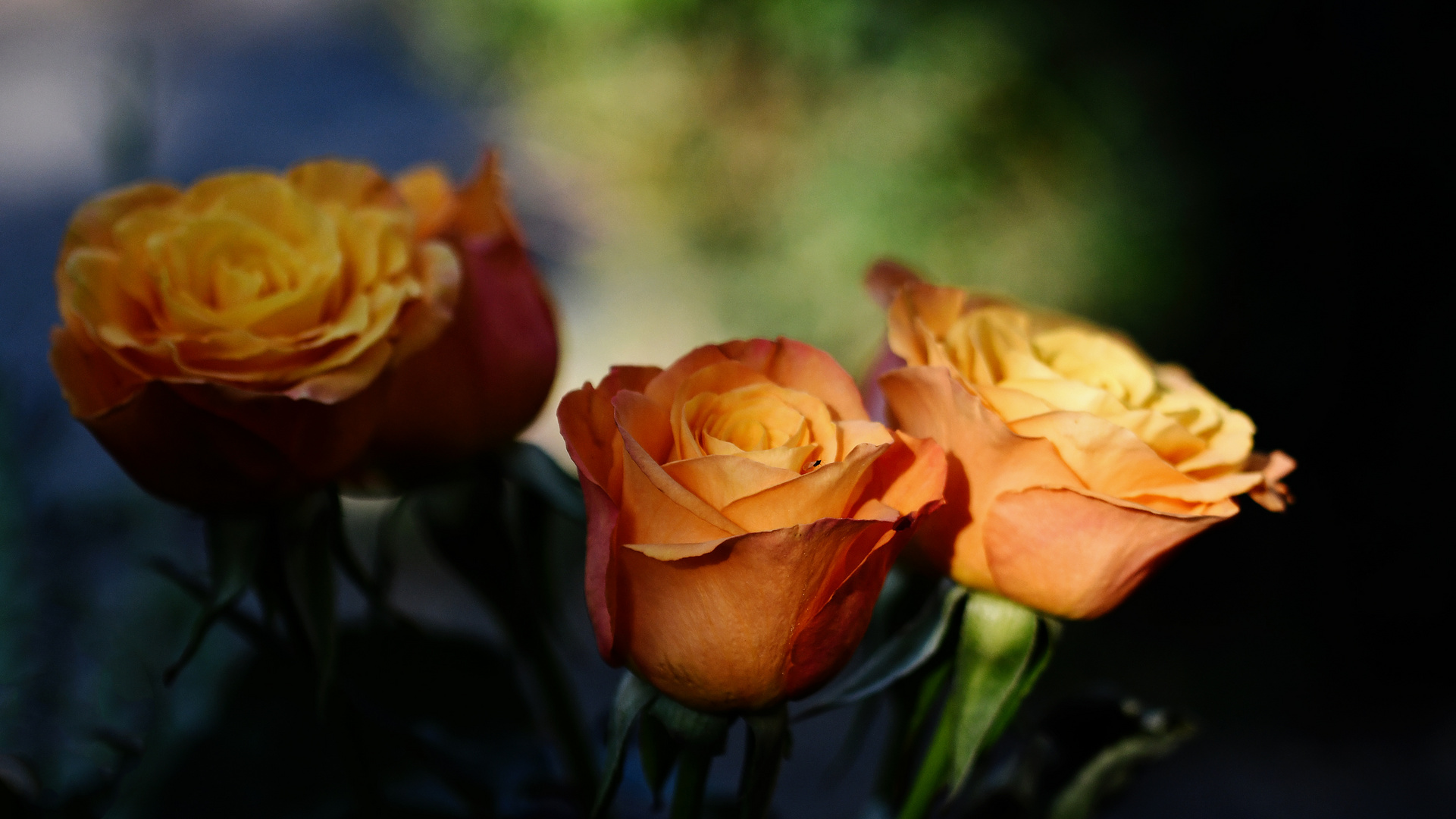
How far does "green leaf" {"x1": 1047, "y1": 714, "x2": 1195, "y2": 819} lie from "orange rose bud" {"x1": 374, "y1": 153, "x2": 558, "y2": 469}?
19 centimetres

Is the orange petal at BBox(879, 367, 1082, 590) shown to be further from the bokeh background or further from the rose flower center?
the bokeh background

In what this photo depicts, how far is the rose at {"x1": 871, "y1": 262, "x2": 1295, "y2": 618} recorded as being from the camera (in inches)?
9.6

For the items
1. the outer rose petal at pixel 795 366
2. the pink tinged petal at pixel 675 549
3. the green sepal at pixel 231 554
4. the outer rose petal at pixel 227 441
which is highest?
the outer rose petal at pixel 795 366

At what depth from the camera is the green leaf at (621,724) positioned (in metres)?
0.24

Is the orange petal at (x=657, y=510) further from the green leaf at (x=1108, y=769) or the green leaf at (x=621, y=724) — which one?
the green leaf at (x=1108, y=769)

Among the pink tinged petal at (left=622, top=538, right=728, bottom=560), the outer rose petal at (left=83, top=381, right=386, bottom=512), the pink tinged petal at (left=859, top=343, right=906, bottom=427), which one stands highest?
the pink tinged petal at (left=859, top=343, right=906, bottom=427)

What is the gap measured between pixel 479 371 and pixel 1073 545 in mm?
162

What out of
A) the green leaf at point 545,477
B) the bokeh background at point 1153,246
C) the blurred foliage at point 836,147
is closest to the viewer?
the green leaf at point 545,477

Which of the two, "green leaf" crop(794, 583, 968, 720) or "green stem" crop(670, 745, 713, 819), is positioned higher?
"green leaf" crop(794, 583, 968, 720)

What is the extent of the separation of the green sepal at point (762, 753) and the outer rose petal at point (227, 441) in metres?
0.12

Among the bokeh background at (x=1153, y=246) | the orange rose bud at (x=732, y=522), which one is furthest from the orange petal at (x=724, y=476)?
the bokeh background at (x=1153, y=246)

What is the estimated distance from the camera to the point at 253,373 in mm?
251

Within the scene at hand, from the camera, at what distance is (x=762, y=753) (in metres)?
0.24

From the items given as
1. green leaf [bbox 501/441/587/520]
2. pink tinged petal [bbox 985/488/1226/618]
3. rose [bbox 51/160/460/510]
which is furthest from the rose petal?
pink tinged petal [bbox 985/488/1226/618]
